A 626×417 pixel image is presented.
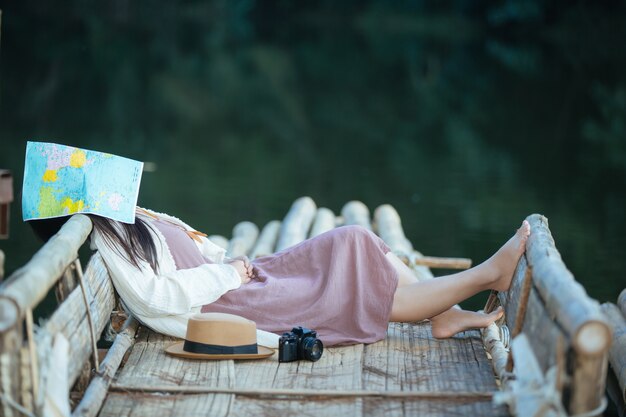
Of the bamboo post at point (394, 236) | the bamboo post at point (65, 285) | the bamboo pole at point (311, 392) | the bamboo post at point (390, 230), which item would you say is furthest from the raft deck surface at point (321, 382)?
the bamboo post at point (390, 230)

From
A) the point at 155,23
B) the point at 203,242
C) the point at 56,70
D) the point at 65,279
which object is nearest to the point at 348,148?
the point at 56,70

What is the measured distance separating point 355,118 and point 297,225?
11.0 metres

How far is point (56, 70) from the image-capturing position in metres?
23.0

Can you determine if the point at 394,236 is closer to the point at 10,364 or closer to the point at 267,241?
the point at 267,241

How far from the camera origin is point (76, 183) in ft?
12.7

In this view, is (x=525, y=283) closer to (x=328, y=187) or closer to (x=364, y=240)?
(x=364, y=240)

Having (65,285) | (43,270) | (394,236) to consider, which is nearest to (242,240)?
(394,236)

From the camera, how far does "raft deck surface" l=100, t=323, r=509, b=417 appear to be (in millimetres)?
3430

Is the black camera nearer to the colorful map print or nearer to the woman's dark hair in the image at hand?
the woman's dark hair

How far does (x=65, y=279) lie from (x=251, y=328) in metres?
0.72

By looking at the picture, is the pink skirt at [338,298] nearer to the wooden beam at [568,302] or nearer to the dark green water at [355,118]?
the wooden beam at [568,302]

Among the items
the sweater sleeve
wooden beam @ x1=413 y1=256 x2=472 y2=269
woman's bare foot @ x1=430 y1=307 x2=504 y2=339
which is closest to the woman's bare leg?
woman's bare foot @ x1=430 y1=307 x2=504 y2=339

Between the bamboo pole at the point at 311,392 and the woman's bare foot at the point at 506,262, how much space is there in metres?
0.62

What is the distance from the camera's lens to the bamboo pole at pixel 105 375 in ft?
10.6
